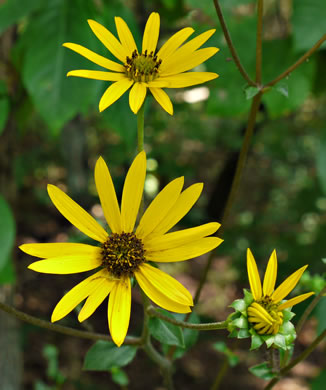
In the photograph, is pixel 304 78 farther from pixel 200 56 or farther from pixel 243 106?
pixel 200 56

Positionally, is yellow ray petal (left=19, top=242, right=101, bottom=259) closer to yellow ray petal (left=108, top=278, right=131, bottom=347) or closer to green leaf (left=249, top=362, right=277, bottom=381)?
yellow ray petal (left=108, top=278, right=131, bottom=347)

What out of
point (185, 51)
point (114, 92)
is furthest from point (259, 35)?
point (114, 92)

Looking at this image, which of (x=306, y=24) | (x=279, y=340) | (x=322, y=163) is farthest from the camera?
(x=322, y=163)

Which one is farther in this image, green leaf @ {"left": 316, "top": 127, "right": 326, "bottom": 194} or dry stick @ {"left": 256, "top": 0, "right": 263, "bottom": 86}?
green leaf @ {"left": 316, "top": 127, "right": 326, "bottom": 194}

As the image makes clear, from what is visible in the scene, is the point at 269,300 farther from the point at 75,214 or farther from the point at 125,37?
the point at 125,37

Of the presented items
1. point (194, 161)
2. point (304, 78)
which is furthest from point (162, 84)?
point (194, 161)

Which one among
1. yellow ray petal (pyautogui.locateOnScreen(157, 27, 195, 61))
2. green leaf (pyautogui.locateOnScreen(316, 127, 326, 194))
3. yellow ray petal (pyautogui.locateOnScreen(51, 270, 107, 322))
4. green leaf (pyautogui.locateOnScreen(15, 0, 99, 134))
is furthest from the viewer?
green leaf (pyautogui.locateOnScreen(316, 127, 326, 194))

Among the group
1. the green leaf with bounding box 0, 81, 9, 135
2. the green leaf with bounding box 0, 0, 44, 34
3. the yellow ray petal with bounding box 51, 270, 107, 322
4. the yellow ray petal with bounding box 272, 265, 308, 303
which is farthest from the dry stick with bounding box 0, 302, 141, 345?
the green leaf with bounding box 0, 0, 44, 34
